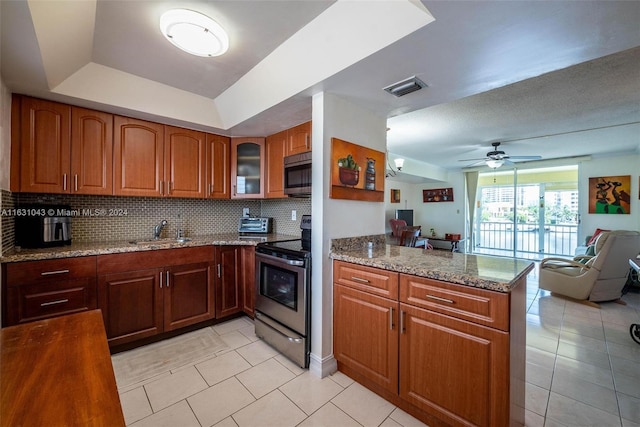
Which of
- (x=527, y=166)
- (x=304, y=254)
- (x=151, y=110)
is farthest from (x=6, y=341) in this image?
(x=527, y=166)

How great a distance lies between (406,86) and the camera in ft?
5.94

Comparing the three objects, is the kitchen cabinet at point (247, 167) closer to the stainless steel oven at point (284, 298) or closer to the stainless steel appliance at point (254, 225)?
the stainless steel appliance at point (254, 225)

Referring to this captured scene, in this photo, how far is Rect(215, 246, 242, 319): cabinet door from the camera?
8.87 ft

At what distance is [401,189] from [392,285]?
20.3ft

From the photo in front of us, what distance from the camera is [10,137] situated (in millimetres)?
1942

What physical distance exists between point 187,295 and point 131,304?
44 centimetres

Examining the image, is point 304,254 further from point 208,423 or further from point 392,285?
point 208,423

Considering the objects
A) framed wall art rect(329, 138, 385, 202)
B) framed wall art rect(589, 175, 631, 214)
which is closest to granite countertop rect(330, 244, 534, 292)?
framed wall art rect(329, 138, 385, 202)

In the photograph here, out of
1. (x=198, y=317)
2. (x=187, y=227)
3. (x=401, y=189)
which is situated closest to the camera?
(x=198, y=317)

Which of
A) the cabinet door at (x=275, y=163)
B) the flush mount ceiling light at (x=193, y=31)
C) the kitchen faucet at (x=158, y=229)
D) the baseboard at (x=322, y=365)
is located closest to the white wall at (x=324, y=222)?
the baseboard at (x=322, y=365)

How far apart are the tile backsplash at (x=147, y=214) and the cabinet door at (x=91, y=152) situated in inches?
13.0

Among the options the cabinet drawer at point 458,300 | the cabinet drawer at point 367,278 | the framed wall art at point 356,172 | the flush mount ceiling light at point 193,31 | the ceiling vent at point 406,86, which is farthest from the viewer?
the framed wall art at point 356,172

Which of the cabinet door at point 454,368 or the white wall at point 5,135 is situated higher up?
the white wall at point 5,135

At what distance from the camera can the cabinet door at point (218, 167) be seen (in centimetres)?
298
